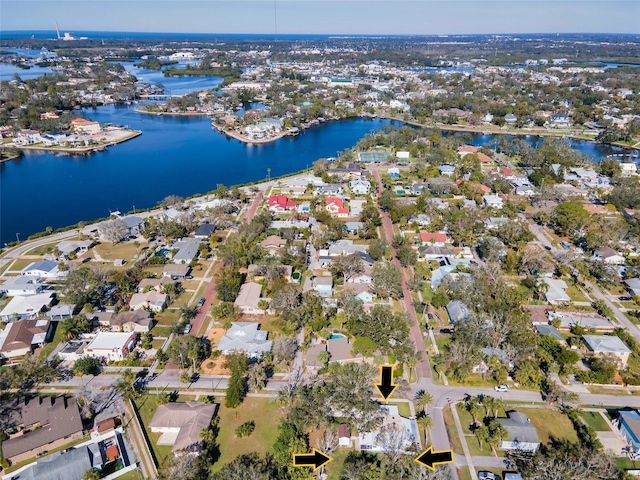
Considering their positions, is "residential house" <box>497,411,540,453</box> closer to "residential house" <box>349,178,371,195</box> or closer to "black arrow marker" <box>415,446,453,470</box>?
A: "black arrow marker" <box>415,446,453,470</box>

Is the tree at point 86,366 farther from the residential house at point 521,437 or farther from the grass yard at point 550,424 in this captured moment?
the grass yard at point 550,424

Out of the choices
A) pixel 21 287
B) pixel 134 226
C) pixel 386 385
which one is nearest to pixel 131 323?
pixel 21 287

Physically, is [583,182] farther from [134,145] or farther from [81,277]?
[134,145]

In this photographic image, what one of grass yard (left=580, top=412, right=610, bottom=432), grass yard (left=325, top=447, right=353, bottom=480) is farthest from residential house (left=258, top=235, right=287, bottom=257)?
grass yard (left=580, top=412, right=610, bottom=432)

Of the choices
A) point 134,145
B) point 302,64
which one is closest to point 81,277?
point 134,145

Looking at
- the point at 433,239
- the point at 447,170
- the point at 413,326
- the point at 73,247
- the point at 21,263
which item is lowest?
the point at 21,263

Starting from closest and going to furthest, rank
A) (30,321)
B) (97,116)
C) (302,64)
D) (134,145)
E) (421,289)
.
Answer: (30,321) < (421,289) < (134,145) < (97,116) < (302,64)

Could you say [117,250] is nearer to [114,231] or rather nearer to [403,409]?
[114,231]
